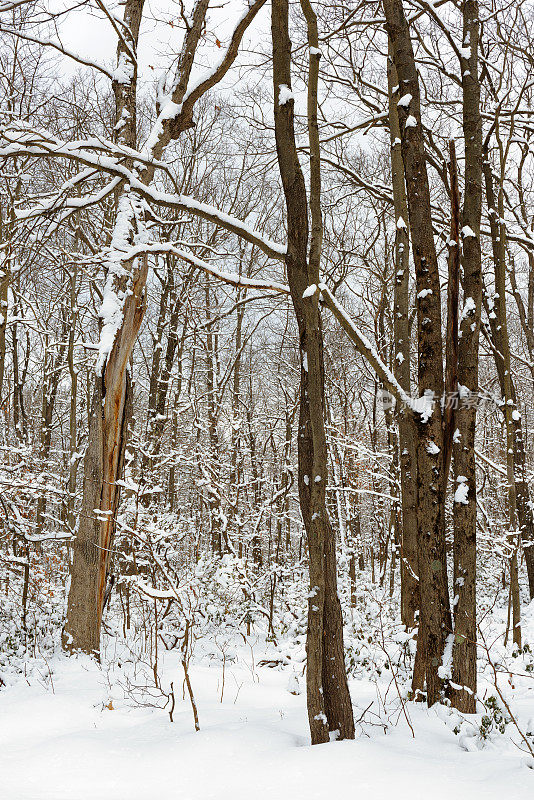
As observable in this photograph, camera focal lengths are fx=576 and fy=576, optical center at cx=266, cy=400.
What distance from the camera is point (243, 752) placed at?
312 centimetres

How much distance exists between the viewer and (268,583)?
11344mm

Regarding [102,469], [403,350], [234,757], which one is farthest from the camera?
[102,469]

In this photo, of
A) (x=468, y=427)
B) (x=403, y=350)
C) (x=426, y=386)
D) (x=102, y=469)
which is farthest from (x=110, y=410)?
(x=468, y=427)

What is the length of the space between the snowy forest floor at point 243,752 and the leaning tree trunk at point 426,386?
19.3 inches

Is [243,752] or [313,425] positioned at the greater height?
[313,425]

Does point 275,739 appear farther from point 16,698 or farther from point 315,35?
point 315,35

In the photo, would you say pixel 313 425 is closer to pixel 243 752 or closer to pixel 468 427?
pixel 468 427

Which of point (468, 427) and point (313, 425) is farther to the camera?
point (468, 427)

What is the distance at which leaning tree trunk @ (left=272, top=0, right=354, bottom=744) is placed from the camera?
3.22 metres

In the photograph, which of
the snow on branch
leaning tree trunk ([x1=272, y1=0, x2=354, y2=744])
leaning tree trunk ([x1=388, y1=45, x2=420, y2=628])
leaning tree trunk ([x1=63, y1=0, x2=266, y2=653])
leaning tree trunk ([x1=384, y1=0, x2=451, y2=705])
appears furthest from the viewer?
leaning tree trunk ([x1=63, y1=0, x2=266, y2=653])

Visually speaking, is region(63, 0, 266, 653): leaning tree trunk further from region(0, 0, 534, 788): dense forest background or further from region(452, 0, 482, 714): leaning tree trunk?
region(452, 0, 482, 714): leaning tree trunk

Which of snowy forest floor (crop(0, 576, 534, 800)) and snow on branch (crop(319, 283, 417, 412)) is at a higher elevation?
snow on branch (crop(319, 283, 417, 412))

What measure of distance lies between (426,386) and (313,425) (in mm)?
1024

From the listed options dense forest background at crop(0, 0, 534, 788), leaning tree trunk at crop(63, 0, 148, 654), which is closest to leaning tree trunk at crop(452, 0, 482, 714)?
dense forest background at crop(0, 0, 534, 788)
